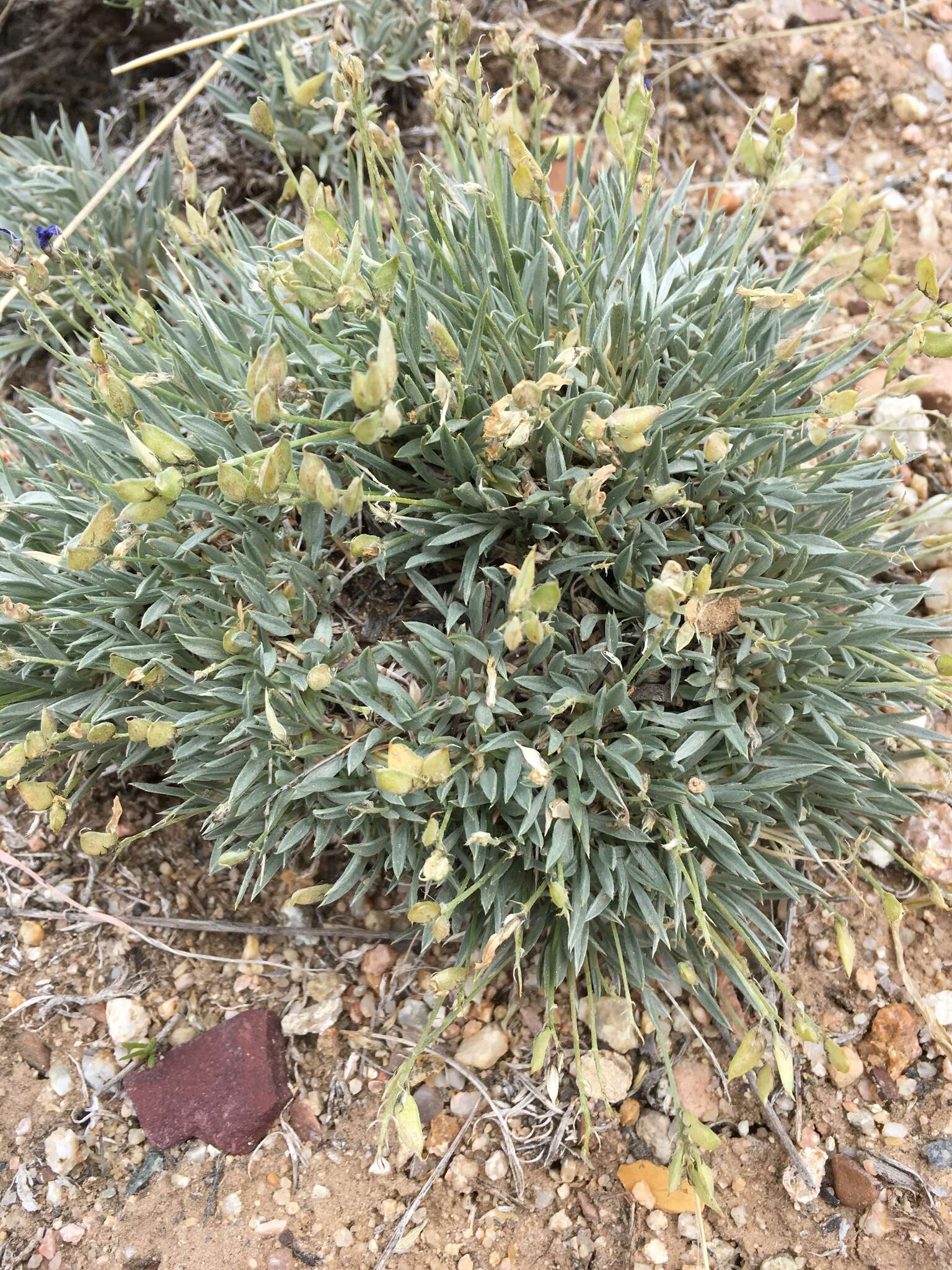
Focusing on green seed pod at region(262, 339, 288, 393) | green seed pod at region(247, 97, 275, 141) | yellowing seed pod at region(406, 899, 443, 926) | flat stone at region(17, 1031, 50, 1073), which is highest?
green seed pod at region(247, 97, 275, 141)

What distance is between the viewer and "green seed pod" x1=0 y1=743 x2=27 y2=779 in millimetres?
1736

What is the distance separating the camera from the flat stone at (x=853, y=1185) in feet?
6.53

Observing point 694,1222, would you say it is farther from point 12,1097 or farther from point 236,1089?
point 12,1097

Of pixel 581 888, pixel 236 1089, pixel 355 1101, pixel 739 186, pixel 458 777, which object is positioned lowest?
pixel 355 1101

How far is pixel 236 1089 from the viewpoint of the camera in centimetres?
208

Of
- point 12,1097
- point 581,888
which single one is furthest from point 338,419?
point 12,1097

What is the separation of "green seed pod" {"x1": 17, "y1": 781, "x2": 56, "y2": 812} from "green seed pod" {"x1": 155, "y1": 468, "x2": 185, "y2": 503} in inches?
24.7

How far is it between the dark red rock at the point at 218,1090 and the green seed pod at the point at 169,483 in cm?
127

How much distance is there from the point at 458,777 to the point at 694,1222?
1.08 m

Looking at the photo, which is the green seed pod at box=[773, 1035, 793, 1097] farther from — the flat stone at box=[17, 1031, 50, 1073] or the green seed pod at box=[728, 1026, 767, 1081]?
the flat stone at box=[17, 1031, 50, 1073]

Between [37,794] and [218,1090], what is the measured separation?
2.65 feet

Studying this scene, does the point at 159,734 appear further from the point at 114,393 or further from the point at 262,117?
the point at 262,117

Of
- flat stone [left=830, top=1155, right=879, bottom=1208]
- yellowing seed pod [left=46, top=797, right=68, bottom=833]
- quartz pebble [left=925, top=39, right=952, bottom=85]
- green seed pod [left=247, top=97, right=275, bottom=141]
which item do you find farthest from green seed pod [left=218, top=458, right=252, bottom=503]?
quartz pebble [left=925, top=39, right=952, bottom=85]

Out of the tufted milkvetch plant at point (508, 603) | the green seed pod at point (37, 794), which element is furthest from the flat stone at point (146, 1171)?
the green seed pod at point (37, 794)
